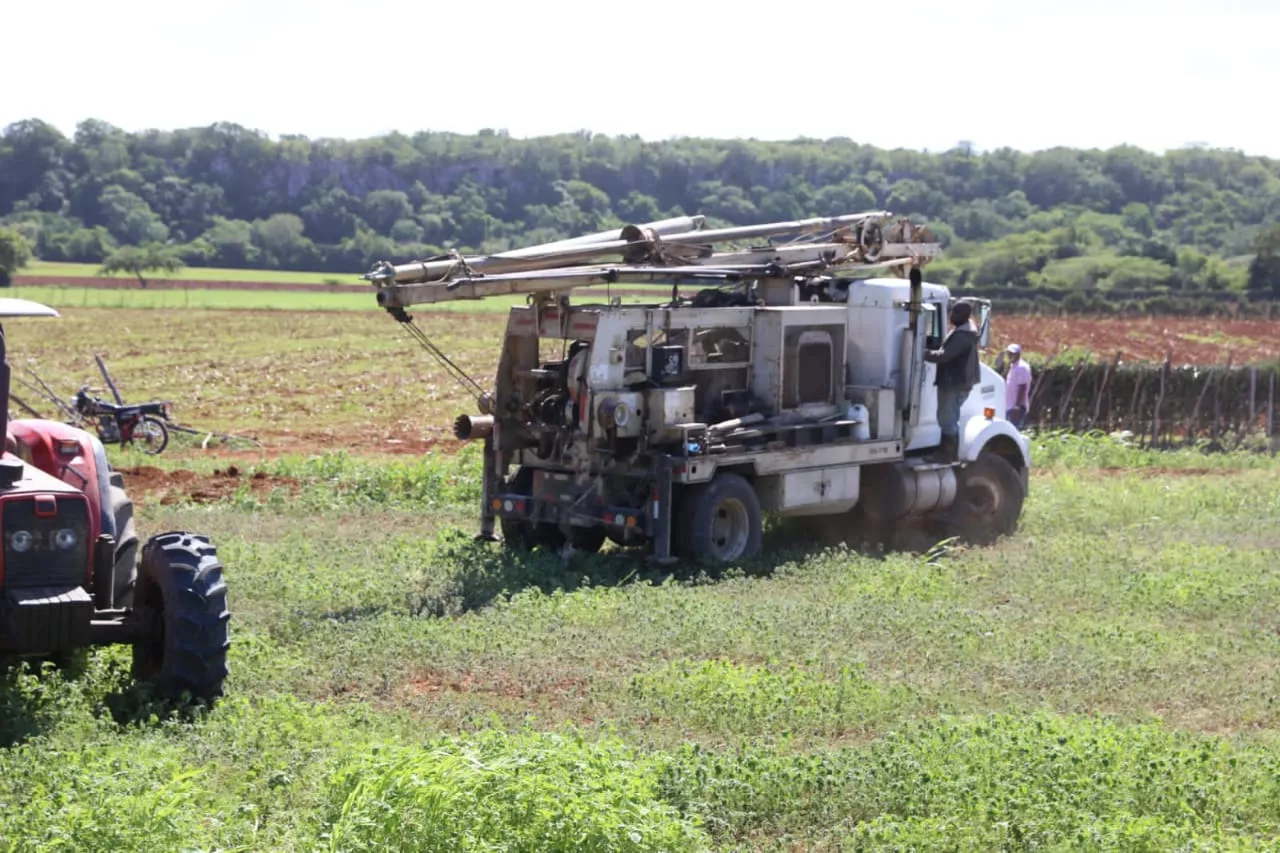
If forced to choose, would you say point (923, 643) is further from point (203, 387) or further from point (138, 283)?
point (138, 283)

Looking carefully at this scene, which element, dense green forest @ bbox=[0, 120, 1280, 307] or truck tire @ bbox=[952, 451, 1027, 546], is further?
dense green forest @ bbox=[0, 120, 1280, 307]

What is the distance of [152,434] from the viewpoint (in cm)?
2278

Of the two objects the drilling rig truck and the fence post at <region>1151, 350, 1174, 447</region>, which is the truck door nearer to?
the drilling rig truck

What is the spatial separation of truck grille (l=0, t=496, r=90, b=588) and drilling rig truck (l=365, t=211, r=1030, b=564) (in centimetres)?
468

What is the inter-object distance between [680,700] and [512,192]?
348 feet

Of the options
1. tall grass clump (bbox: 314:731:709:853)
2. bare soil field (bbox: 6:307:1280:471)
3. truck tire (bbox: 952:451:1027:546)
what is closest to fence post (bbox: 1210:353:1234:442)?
bare soil field (bbox: 6:307:1280:471)

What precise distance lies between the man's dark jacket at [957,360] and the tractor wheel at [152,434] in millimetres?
12045

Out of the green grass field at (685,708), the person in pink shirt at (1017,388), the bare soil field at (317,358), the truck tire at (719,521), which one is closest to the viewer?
the green grass field at (685,708)

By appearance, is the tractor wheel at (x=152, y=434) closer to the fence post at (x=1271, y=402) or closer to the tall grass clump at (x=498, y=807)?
the tall grass clump at (x=498, y=807)

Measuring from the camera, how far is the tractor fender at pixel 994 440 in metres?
16.3

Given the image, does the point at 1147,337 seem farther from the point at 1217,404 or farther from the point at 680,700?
the point at 680,700

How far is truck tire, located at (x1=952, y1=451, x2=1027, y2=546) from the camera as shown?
16484 mm

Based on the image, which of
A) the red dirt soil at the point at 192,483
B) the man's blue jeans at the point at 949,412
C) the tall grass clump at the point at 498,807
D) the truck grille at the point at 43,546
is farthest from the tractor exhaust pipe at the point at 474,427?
the tall grass clump at the point at 498,807

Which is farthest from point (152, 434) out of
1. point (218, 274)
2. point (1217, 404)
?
point (218, 274)
